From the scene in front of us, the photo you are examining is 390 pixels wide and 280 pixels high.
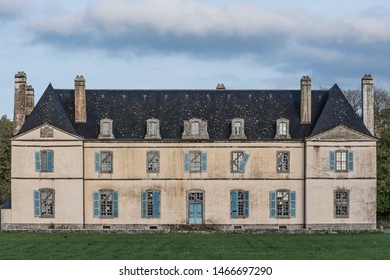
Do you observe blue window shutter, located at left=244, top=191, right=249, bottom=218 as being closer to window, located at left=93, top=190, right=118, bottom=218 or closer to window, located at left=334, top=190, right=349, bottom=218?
window, located at left=334, top=190, right=349, bottom=218

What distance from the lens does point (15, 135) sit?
182 feet

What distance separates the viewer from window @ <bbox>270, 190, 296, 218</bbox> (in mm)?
55969

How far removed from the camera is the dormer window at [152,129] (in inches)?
2212

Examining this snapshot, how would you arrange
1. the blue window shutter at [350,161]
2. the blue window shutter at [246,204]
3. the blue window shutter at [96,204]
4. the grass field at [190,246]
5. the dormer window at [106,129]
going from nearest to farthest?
the grass field at [190,246] < the blue window shutter at [350,161] < the blue window shutter at [96,204] < the blue window shutter at [246,204] < the dormer window at [106,129]

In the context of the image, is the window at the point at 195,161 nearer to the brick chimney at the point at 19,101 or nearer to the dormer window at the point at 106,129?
the dormer window at the point at 106,129

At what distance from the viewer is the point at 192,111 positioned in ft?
189

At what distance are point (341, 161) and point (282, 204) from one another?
14.9 ft

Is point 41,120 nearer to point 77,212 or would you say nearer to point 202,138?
point 77,212

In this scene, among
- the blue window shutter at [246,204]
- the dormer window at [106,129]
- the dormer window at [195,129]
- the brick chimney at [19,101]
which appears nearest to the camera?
the blue window shutter at [246,204]

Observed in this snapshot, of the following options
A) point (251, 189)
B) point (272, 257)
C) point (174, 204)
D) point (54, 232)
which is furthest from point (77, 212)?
point (272, 257)

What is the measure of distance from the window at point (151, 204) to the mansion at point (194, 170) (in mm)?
63

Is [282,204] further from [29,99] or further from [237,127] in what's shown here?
[29,99]

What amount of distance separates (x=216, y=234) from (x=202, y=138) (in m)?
6.83

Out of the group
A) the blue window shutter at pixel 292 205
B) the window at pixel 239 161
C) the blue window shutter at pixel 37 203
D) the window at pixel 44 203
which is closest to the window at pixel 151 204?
the window at pixel 239 161
